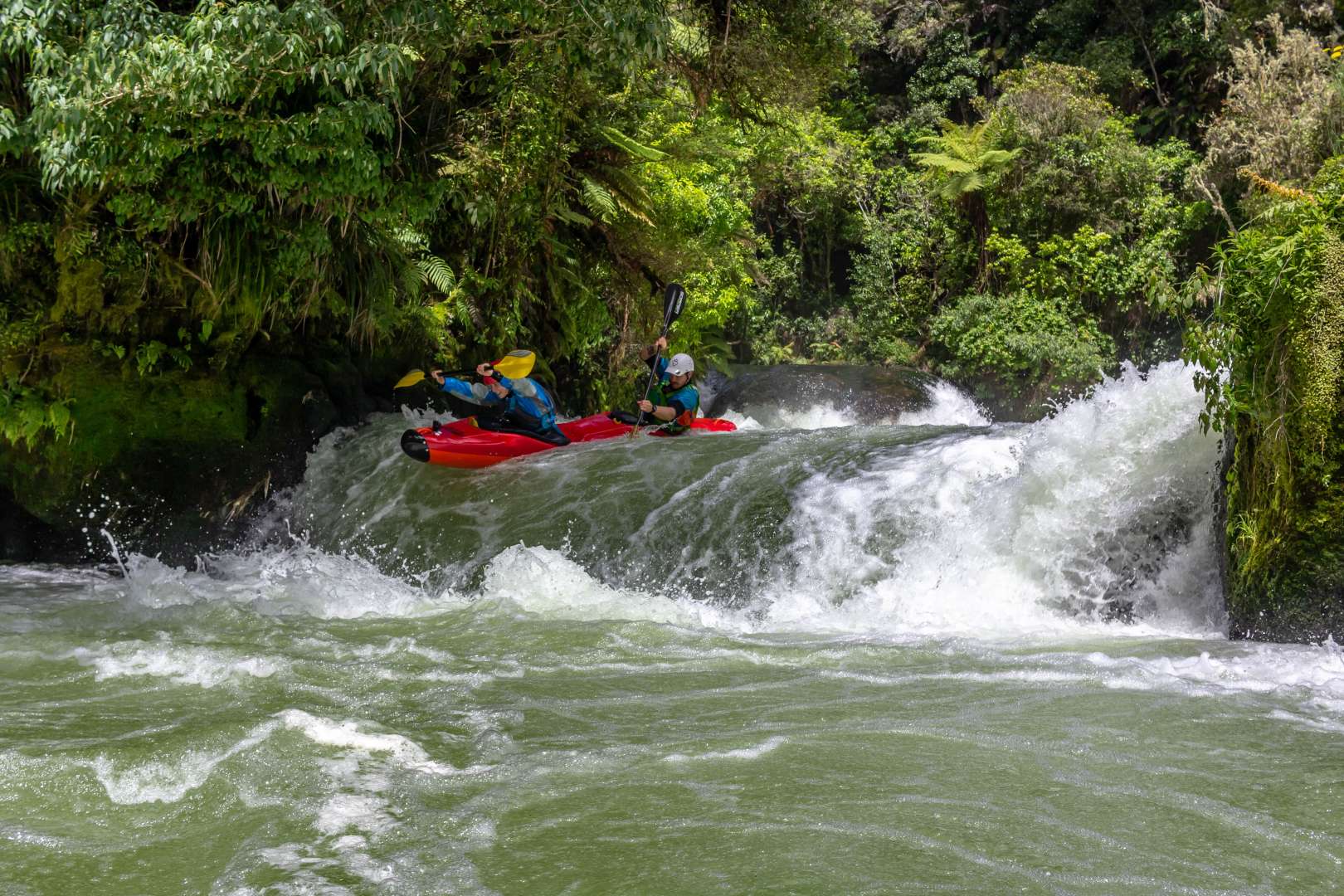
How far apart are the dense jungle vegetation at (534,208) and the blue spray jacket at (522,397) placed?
75 cm

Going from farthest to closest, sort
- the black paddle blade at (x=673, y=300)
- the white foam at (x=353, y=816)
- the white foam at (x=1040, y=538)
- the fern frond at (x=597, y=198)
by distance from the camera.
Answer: the black paddle blade at (x=673, y=300) < the fern frond at (x=597, y=198) < the white foam at (x=1040, y=538) < the white foam at (x=353, y=816)

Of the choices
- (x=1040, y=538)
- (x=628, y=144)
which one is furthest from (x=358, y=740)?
(x=628, y=144)

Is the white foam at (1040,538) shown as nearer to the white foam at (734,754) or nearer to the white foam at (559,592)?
the white foam at (559,592)

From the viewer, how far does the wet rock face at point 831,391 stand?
17859 millimetres

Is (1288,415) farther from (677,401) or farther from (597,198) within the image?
(597,198)

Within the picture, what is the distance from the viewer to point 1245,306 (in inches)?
216

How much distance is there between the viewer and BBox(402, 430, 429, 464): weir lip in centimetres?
817

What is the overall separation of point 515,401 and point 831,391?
961 centimetres

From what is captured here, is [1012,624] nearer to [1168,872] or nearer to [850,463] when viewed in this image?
[850,463]

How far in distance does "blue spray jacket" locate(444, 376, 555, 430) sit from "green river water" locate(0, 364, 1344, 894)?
0.48m

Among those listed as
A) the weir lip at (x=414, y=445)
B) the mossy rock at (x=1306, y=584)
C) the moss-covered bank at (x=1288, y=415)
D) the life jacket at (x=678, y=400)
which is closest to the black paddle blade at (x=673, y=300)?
the life jacket at (x=678, y=400)

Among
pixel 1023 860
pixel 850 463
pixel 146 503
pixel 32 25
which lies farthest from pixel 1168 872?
pixel 146 503

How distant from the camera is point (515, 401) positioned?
29.9 ft

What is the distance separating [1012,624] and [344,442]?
564 centimetres
